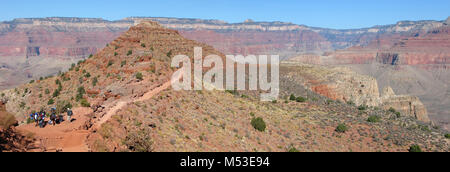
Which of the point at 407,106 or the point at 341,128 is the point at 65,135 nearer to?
the point at 341,128

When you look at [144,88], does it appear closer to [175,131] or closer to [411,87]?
[175,131]

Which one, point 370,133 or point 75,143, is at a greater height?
point 75,143

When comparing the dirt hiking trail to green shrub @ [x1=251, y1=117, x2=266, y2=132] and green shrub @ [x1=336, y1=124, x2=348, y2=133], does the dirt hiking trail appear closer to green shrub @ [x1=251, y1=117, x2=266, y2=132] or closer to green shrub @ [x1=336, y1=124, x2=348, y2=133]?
green shrub @ [x1=251, y1=117, x2=266, y2=132]

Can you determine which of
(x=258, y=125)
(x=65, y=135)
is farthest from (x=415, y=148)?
(x=65, y=135)

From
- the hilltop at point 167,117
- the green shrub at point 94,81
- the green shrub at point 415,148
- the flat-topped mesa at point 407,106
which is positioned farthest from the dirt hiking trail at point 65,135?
the flat-topped mesa at point 407,106

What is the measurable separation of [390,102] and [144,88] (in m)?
67.7

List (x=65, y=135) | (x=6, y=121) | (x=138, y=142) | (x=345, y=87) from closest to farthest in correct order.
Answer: (x=138, y=142) < (x=6, y=121) < (x=65, y=135) < (x=345, y=87)

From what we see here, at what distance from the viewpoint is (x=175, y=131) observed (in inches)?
739

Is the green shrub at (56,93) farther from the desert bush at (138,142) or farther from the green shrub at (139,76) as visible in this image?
the desert bush at (138,142)

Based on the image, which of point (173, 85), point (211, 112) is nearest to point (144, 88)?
point (173, 85)
